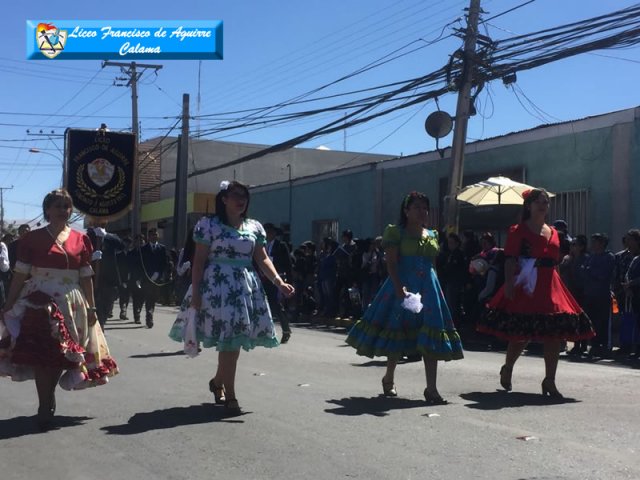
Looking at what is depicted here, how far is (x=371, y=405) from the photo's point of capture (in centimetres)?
696

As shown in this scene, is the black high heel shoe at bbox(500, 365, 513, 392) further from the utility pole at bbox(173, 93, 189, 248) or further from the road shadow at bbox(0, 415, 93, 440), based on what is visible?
the utility pole at bbox(173, 93, 189, 248)

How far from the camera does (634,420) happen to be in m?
6.36

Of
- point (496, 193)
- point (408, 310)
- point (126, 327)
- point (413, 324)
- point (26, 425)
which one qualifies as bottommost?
point (26, 425)

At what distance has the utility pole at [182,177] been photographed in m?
28.6

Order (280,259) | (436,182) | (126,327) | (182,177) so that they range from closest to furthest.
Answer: (280,259), (126,327), (436,182), (182,177)

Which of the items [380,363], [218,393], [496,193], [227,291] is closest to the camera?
[227,291]

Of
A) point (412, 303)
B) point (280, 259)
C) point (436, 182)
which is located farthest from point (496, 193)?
point (412, 303)

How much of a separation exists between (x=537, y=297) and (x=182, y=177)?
910 inches

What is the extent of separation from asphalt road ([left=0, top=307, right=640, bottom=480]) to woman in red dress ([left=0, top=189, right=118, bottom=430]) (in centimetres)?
39

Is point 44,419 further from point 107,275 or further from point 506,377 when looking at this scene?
point 107,275

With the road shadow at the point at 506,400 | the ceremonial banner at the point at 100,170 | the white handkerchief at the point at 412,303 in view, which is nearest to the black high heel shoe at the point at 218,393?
the white handkerchief at the point at 412,303

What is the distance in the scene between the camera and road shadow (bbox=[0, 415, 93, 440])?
596cm

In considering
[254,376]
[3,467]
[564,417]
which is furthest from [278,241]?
[3,467]

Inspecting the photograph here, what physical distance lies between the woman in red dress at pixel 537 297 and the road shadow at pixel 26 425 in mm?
3730
